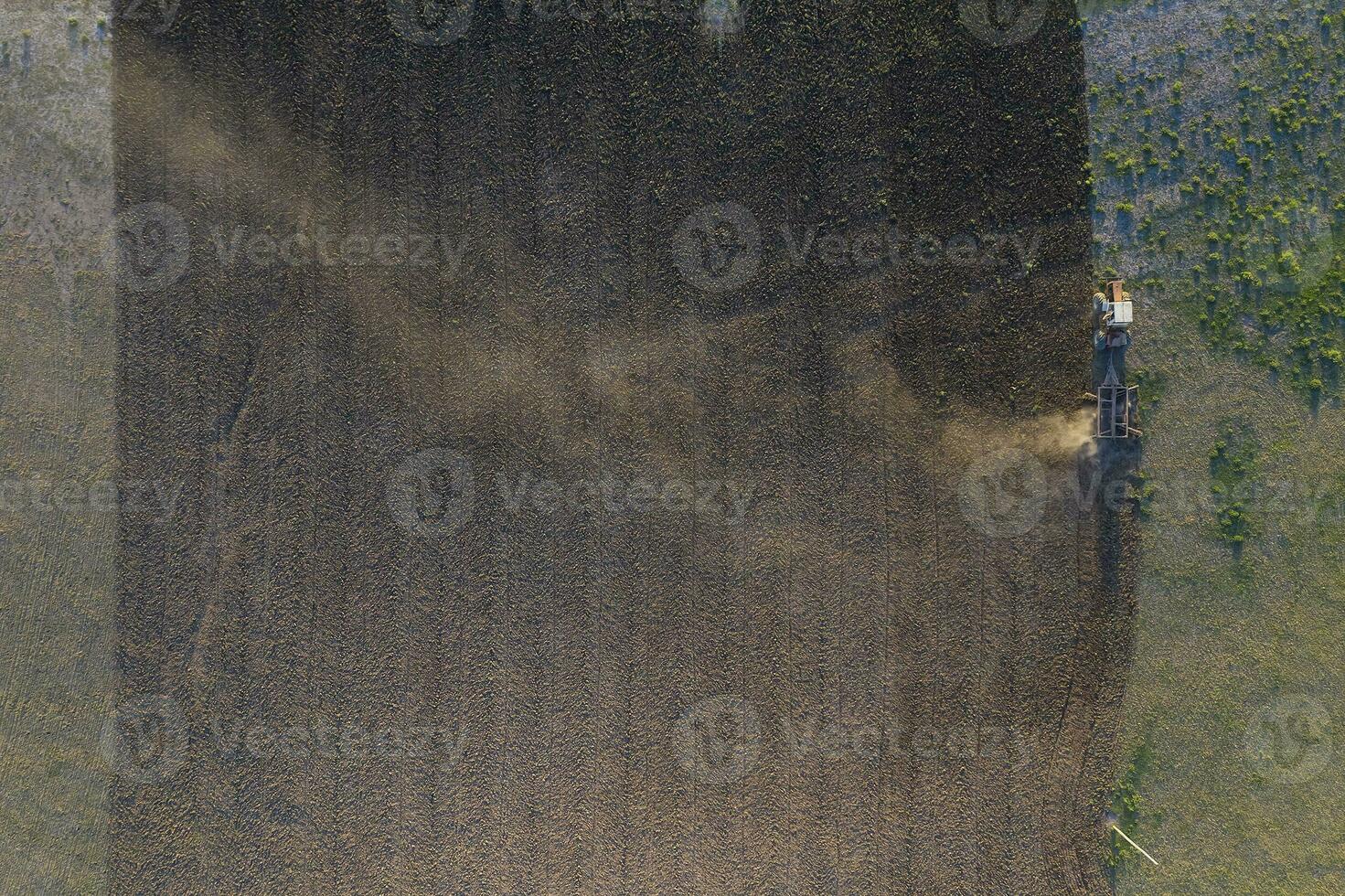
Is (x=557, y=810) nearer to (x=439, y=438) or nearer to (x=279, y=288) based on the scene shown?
(x=439, y=438)

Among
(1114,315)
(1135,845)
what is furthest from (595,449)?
(1135,845)

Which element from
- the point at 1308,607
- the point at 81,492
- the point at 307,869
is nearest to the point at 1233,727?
the point at 1308,607

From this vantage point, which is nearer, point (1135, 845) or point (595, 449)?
point (1135, 845)

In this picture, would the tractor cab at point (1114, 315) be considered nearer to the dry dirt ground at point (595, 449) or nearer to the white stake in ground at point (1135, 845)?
the dry dirt ground at point (595, 449)

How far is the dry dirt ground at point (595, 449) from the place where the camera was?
29.1ft

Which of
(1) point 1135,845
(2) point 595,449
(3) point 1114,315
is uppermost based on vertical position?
(3) point 1114,315

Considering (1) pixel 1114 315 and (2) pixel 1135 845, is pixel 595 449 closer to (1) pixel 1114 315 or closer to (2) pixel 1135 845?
(1) pixel 1114 315

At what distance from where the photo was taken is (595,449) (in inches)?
352

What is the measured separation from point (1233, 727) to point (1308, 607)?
142cm

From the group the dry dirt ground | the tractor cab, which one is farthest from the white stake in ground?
the tractor cab

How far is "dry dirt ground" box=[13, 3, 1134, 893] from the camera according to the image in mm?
8867

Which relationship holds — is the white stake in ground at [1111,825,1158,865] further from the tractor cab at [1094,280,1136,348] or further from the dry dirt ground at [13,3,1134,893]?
the tractor cab at [1094,280,1136,348]

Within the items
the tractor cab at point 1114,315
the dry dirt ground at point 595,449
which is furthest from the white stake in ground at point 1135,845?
the tractor cab at point 1114,315

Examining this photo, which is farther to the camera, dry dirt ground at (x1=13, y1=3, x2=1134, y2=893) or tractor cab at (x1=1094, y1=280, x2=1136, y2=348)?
dry dirt ground at (x1=13, y1=3, x2=1134, y2=893)
